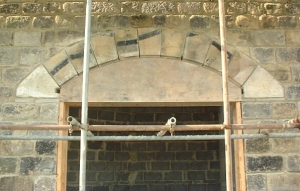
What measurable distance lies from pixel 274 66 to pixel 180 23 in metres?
0.99

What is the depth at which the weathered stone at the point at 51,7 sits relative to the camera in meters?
4.08

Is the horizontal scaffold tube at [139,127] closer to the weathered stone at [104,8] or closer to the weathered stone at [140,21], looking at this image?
the weathered stone at [140,21]

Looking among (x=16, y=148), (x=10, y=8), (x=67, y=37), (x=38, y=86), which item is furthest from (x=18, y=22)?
(x=16, y=148)

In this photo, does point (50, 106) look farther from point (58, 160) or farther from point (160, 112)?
point (160, 112)

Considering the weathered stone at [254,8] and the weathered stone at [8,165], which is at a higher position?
the weathered stone at [254,8]

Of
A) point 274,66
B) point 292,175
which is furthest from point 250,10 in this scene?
point 292,175

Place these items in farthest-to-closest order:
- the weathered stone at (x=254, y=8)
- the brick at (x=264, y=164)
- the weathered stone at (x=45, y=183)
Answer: the weathered stone at (x=254, y=8) < the brick at (x=264, y=164) < the weathered stone at (x=45, y=183)

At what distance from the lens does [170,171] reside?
7.10m

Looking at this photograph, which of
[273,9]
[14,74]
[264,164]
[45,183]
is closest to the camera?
[45,183]

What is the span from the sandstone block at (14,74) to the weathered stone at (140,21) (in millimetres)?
1087

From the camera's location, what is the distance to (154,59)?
400cm

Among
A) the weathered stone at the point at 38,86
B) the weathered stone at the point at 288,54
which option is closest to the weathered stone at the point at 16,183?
the weathered stone at the point at 38,86

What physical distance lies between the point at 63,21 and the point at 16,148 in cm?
127

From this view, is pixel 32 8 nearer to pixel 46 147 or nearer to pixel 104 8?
pixel 104 8
